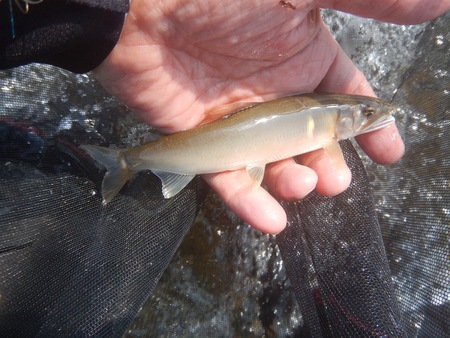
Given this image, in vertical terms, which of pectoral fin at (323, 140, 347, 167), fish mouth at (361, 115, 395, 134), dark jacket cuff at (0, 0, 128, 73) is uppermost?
dark jacket cuff at (0, 0, 128, 73)

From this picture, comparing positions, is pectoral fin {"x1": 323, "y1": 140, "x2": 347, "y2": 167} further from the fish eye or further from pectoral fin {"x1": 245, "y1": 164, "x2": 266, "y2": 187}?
pectoral fin {"x1": 245, "y1": 164, "x2": 266, "y2": 187}

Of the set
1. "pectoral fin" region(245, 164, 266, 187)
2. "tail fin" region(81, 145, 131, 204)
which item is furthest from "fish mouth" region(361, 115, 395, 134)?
"tail fin" region(81, 145, 131, 204)

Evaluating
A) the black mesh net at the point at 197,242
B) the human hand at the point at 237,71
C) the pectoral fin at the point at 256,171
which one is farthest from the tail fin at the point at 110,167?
the pectoral fin at the point at 256,171

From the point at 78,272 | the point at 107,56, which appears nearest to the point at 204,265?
the point at 78,272

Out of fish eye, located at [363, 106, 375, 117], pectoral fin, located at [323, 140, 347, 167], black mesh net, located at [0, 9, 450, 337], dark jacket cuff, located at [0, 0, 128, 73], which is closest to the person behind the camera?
dark jacket cuff, located at [0, 0, 128, 73]

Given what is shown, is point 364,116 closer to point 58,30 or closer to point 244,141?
point 244,141

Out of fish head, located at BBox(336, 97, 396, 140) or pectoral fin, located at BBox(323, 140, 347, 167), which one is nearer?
pectoral fin, located at BBox(323, 140, 347, 167)

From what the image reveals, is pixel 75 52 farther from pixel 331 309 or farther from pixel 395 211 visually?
pixel 395 211

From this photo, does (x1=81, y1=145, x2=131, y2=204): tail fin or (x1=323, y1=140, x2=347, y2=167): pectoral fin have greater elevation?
(x1=323, y1=140, x2=347, y2=167): pectoral fin

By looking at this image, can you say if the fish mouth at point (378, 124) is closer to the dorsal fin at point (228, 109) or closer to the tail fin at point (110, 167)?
the dorsal fin at point (228, 109)
